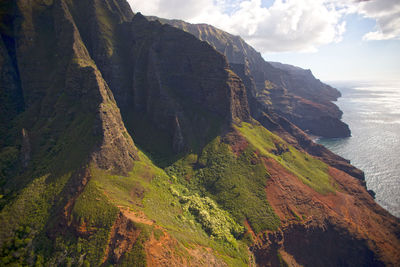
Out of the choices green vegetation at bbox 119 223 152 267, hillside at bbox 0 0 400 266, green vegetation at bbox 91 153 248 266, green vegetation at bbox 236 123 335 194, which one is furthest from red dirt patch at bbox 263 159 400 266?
green vegetation at bbox 119 223 152 267

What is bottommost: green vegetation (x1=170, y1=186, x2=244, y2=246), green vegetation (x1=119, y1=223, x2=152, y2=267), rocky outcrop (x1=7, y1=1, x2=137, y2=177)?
green vegetation (x1=170, y1=186, x2=244, y2=246)

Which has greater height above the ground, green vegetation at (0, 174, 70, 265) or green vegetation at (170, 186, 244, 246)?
green vegetation at (0, 174, 70, 265)

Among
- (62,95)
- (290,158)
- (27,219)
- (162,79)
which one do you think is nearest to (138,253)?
(27,219)

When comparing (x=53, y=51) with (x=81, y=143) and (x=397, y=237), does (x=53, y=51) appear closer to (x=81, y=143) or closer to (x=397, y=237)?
(x=81, y=143)

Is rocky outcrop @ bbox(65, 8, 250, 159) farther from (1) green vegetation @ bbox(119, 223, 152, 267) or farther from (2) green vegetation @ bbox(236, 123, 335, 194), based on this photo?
(1) green vegetation @ bbox(119, 223, 152, 267)

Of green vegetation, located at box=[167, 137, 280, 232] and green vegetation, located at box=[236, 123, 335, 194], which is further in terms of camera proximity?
green vegetation, located at box=[236, 123, 335, 194]

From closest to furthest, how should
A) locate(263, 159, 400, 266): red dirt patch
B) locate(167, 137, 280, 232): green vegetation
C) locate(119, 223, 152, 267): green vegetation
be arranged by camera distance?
1. locate(119, 223, 152, 267): green vegetation
2. locate(167, 137, 280, 232): green vegetation
3. locate(263, 159, 400, 266): red dirt patch

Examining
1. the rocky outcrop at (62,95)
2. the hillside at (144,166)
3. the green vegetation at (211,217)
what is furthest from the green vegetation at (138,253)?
the green vegetation at (211,217)
